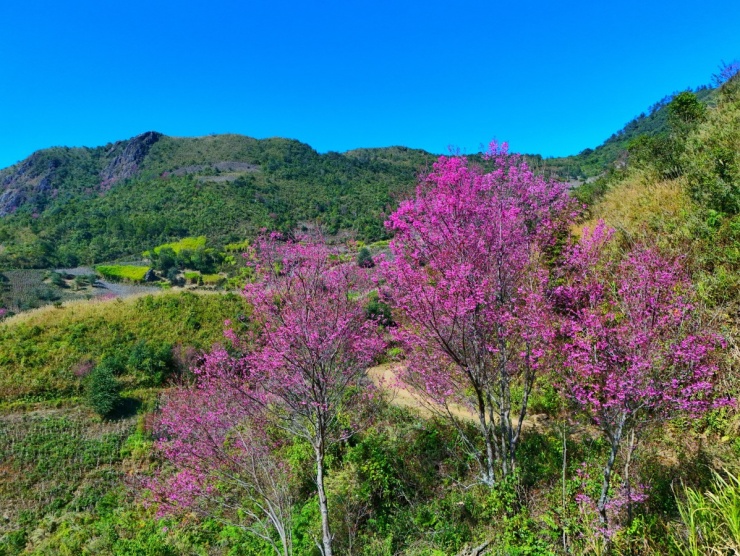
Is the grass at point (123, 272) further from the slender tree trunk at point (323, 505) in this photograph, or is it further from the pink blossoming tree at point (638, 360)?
the pink blossoming tree at point (638, 360)

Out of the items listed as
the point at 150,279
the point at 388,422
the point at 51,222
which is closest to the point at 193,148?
the point at 51,222

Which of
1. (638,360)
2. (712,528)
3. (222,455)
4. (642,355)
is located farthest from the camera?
(222,455)

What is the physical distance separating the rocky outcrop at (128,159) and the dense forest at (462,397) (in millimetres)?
101056

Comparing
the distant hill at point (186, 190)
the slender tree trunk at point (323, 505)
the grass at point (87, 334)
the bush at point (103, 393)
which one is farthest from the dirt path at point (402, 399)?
the distant hill at point (186, 190)

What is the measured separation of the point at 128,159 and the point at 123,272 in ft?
235

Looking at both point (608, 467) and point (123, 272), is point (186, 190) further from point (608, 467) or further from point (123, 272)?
point (608, 467)

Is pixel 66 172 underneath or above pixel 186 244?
above

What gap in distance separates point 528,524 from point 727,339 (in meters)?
3.92

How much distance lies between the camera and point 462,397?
6.36m

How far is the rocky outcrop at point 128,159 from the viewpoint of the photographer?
320 ft

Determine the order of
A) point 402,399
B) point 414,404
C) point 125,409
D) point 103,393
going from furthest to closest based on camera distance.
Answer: point 125,409 < point 103,393 < point 402,399 < point 414,404

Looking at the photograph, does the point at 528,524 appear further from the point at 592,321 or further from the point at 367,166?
the point at 367,166

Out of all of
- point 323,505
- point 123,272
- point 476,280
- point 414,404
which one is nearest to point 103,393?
point 414,404

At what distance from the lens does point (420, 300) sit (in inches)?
190
